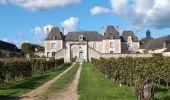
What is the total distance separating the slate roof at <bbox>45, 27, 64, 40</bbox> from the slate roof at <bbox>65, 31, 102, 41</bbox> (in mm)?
1439

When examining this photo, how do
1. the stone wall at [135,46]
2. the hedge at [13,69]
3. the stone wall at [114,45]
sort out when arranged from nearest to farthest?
the hedge at [13,69]
the stone wall at [114,45]
the stone wall at [135,46]

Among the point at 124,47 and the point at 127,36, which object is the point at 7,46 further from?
the point at 127,36

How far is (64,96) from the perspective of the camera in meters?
13.5

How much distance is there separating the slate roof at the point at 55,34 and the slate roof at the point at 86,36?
4.72ft

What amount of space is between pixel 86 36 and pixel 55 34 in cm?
619

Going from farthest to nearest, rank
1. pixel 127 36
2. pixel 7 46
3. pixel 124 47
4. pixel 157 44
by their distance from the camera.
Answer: pixel 7 46, pixel 127 36, pixel 124 47, pixel 157 44

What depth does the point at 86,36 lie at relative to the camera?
77.7 meters

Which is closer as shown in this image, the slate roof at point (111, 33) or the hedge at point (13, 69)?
the hedge at point (13, 69)

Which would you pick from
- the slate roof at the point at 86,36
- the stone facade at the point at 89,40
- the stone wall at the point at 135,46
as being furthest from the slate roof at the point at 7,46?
the stone wall at the point at 135,46

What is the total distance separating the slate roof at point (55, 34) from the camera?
76.9 metres

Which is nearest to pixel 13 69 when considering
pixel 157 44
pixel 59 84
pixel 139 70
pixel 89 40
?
pixel 59 84

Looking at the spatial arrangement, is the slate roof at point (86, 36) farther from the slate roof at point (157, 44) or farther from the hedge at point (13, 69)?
the hedge at point (13, 69)

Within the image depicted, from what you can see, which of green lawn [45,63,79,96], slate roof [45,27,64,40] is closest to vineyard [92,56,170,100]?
green lawn [45,63,79,96]

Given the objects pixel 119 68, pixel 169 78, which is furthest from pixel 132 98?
pixel 119 68
